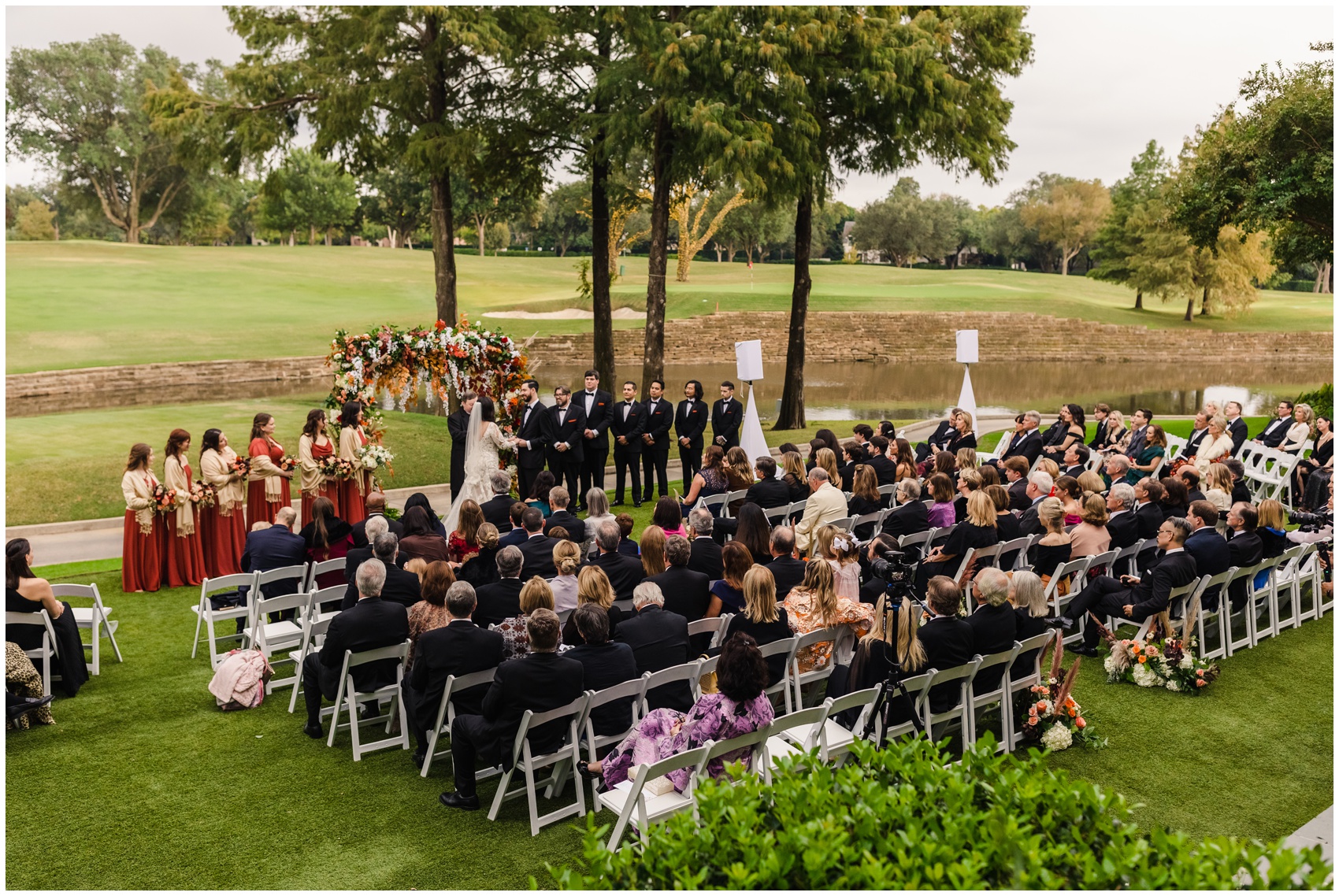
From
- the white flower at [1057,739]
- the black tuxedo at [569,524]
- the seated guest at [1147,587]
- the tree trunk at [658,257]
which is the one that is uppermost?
the tree trunk at [658,257]

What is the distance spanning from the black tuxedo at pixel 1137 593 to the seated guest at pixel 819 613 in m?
2.48

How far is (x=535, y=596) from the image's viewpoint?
6.33 metres

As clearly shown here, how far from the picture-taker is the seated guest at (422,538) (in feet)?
27.5

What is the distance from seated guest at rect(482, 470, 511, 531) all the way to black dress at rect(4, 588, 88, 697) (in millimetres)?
3548

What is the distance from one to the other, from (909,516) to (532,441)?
5.88 m

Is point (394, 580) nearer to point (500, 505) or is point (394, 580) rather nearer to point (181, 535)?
point (500, 505)

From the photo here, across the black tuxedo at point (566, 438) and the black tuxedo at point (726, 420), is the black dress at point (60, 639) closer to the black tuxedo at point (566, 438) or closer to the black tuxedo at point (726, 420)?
the black tuxedo at point (566, 438)

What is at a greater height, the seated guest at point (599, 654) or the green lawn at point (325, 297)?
the green lawn at point (325, 297)

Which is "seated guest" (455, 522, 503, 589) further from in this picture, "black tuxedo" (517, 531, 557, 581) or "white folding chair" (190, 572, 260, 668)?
"white folding chair" (190, 572, 260, 668)

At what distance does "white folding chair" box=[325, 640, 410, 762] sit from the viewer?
675 centimetres

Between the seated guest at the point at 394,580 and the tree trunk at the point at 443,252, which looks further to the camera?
the tree trunk at the point at 443,252

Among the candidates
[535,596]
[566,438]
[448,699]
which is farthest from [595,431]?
[448,699]

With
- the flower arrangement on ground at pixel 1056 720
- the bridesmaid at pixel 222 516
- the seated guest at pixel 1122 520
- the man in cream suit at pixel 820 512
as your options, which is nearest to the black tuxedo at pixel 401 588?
the man in cream suit at pixel 820 512

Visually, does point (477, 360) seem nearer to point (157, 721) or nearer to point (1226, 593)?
point (157, 721)
